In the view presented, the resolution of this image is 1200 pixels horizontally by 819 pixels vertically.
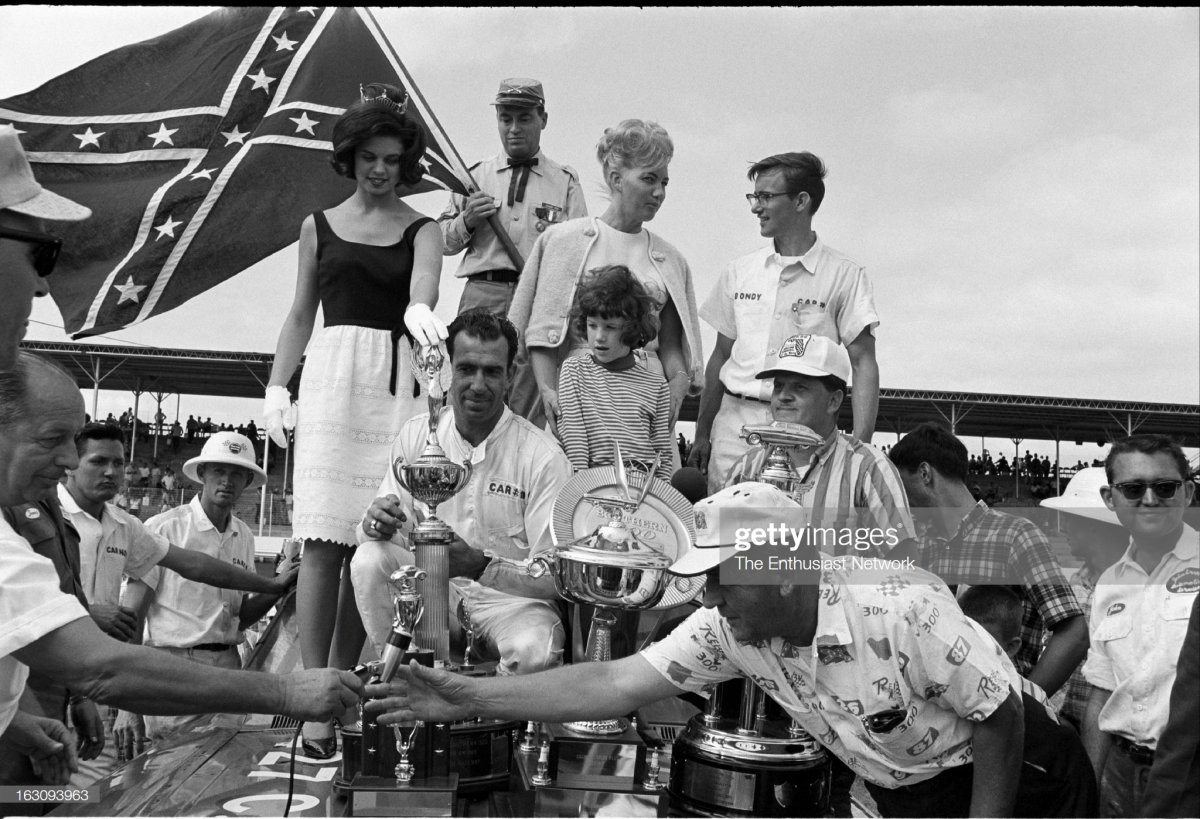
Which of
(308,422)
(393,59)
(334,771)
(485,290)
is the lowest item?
(334,771)

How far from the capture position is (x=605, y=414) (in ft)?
15.4

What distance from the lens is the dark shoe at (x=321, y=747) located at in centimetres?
387

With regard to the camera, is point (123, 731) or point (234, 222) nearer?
point (234, 222)

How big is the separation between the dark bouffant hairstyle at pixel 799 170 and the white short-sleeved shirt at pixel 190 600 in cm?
393

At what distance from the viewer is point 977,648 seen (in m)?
2.79

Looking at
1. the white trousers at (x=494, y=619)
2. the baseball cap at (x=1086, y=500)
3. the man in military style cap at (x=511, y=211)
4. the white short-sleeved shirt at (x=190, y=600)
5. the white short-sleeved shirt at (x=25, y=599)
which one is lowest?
the white short-sleeved shirt at (x=190, y=600)

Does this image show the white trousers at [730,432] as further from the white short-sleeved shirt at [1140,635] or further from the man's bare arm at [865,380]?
the white short-sleeved shirt at [1140,635]

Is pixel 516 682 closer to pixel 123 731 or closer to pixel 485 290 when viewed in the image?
pixel 485 290

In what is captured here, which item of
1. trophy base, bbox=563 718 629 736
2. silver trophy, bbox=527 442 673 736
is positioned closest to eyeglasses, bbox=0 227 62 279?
silver trophy, bbox=527 442 673 736

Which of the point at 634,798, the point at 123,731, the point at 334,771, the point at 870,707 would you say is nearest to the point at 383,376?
the point at 334,771

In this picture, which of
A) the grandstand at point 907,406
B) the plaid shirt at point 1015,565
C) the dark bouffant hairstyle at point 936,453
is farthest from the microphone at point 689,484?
the grandstand at point 907,406

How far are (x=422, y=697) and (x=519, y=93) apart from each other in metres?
3.33

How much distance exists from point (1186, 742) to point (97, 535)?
194 inches

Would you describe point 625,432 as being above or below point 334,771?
above
